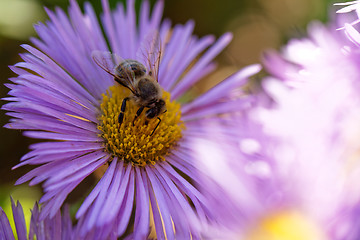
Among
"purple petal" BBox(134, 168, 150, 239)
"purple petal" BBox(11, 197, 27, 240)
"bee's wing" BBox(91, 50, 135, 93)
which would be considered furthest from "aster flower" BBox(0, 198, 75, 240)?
"bee's wing" BBox(91, 50, 135, 93)

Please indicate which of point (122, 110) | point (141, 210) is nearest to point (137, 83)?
point (122, 110)

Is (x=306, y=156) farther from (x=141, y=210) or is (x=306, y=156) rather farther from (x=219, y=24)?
(x=219, y=24)

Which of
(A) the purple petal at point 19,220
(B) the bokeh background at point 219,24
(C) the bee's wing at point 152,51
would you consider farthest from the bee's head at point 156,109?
(B) the bokeh background at point 219,24

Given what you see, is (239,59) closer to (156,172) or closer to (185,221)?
(156,172)

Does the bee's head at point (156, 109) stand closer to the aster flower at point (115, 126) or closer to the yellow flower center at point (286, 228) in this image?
the aster flower at point (115, 126)

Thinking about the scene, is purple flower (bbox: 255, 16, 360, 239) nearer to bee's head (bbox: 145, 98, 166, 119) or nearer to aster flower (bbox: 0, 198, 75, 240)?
bee's head (bbox: 145, 98, 166, 119)
